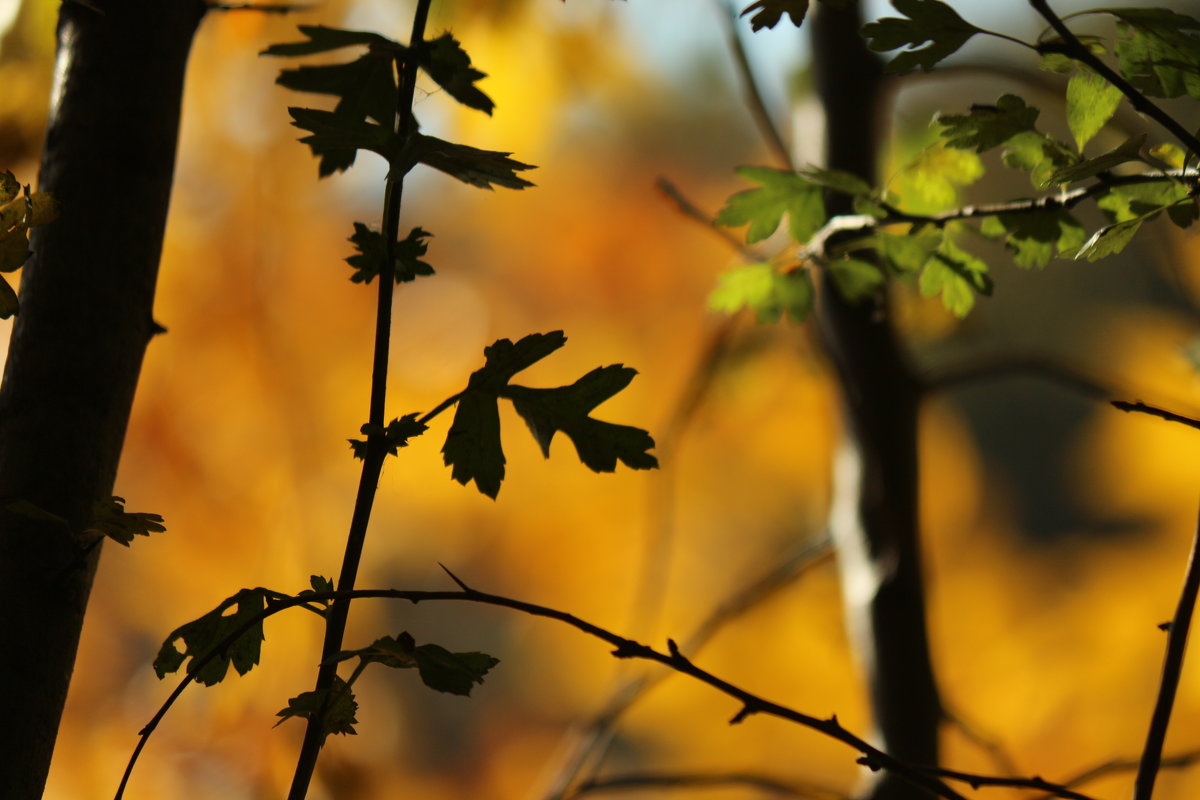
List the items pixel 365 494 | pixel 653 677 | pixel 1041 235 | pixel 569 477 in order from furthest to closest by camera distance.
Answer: pixel 569 477 < pixel 653 677 < pixel 1041 235 < pixel 365 494

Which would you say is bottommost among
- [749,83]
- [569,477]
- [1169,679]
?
[1169,679]

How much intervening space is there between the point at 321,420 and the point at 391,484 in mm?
243

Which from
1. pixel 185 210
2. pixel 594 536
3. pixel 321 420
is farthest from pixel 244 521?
pixel 594 536

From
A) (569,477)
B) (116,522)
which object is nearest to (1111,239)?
(116,522)

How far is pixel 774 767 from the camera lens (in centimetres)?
228

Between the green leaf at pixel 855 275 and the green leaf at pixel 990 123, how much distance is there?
124 mm

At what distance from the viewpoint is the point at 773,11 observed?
0.33 metres

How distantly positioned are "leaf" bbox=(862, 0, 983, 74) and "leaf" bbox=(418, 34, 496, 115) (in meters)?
0.15

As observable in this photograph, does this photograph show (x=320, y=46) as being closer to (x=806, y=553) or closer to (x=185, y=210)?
(x=806, y=553)

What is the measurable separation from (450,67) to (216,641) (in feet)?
0.68

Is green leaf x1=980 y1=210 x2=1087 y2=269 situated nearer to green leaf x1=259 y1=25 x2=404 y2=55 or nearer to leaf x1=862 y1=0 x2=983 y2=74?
leaf x1=862 y1=0 x2=983 y2=74

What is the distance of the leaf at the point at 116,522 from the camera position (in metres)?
0.29

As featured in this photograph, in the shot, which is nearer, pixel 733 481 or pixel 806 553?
pixel 806 553

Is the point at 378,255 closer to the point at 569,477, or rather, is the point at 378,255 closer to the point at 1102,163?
the point at 1102,163
